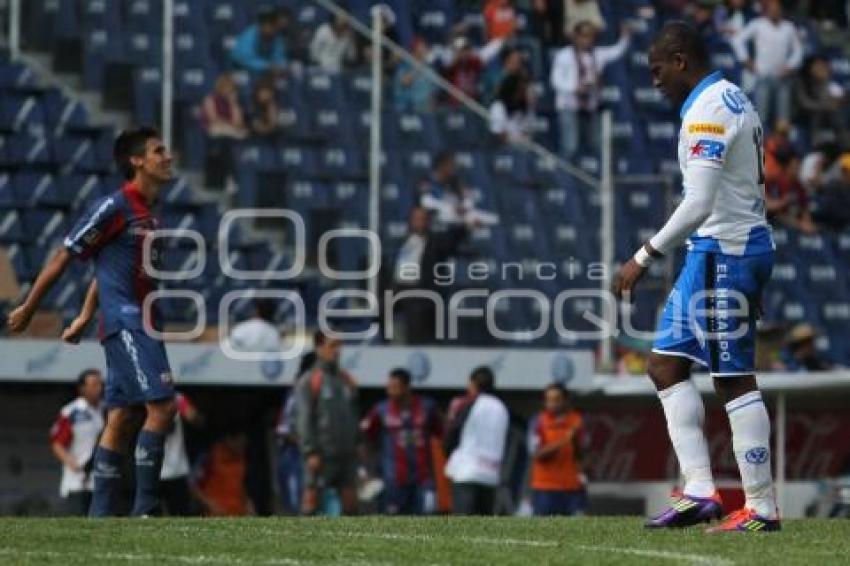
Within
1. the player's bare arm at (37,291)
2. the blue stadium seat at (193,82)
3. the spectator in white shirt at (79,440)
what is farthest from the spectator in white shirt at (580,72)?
the player's bare arm at (37,291)

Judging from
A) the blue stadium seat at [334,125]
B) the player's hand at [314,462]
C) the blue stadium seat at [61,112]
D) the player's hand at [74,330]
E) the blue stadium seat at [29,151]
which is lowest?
the player's hand at [314,462]

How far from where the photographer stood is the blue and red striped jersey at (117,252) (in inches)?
455

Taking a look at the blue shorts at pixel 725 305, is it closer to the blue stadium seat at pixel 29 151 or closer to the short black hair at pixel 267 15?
the blue stadium seat at pixel 29 151

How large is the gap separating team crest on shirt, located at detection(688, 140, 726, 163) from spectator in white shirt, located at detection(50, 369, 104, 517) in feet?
28.1

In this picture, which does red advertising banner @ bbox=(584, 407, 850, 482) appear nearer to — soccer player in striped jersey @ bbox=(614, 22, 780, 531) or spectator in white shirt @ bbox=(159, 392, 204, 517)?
spectator in white shirt @ bbox=(159, 392, 204, 517)

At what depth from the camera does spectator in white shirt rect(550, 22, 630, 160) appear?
22.4 meters

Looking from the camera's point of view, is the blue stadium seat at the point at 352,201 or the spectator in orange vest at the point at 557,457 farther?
the blue stadium seat at the point at 352,201

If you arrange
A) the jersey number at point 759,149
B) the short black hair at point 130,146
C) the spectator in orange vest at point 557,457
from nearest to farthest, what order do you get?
1. the jersey number at point 759,149
2. the short black hair at point 130,146
3. the spectator in orange vest at point 557,457

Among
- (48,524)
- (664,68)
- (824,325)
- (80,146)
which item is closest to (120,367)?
(48,524)

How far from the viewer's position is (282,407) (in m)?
19.9

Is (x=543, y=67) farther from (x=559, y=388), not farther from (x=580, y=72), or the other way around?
(x=559, y=388)

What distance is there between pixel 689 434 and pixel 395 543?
1.46 m

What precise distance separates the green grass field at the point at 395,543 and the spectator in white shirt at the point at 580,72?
1118cm

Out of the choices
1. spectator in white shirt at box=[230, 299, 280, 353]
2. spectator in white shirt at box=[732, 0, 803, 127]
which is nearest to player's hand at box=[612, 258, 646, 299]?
spectator in white shirt at box=[230, 299, 280, 353]
